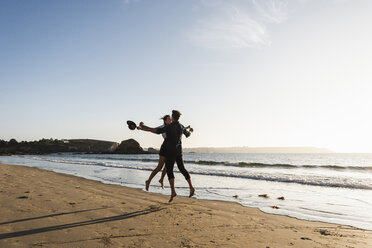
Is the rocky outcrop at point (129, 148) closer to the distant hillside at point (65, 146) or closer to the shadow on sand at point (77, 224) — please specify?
the distant hillside at point (65, 146)

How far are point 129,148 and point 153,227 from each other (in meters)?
96.0

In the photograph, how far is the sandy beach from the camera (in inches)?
132

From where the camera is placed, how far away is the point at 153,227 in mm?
4043

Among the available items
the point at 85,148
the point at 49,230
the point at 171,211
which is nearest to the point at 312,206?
the point at 171,211

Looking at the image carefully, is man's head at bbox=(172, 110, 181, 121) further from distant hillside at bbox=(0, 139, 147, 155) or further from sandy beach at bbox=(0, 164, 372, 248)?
distant hillside at bbox=(0, 139, 147, 155)

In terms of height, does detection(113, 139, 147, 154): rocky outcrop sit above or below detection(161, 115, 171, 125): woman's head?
below

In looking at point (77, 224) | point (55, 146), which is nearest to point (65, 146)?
point (55, 146)

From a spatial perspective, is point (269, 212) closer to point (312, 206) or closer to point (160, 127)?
point (312, 206)

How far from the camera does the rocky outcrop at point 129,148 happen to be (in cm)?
9684

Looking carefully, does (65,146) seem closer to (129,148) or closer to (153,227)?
(129,148)

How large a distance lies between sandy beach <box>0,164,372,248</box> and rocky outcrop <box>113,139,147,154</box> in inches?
3668

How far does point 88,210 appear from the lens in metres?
5.15

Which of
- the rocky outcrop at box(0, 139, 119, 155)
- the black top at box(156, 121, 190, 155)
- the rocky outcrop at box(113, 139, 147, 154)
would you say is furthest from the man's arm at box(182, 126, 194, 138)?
the rocky outcrop at box(0, 139, 119, 155)

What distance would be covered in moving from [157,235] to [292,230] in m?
2.32
